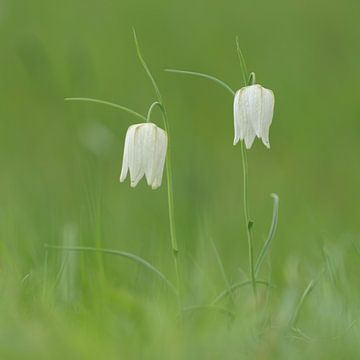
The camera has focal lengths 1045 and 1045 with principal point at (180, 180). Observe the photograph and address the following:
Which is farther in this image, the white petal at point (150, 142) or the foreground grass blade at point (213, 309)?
the white petal at point (150, 142)

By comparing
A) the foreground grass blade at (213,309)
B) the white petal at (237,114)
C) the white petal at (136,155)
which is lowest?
the foreground grass blade at (213,309)

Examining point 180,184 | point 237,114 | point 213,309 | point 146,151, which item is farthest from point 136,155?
point 180,184

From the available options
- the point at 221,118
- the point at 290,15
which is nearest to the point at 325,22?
the point at 290,15

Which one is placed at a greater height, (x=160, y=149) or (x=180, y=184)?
(x=160, y=149)

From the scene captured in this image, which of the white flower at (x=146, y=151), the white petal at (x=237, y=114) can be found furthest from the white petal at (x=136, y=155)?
the white petal at (x=237, y=114)

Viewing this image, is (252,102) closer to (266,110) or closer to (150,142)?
(266,110)

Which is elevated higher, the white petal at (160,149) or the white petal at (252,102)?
the white petal at (252,102)

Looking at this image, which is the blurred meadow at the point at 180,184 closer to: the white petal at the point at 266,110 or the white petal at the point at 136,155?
the white petal at the point at 136,155
